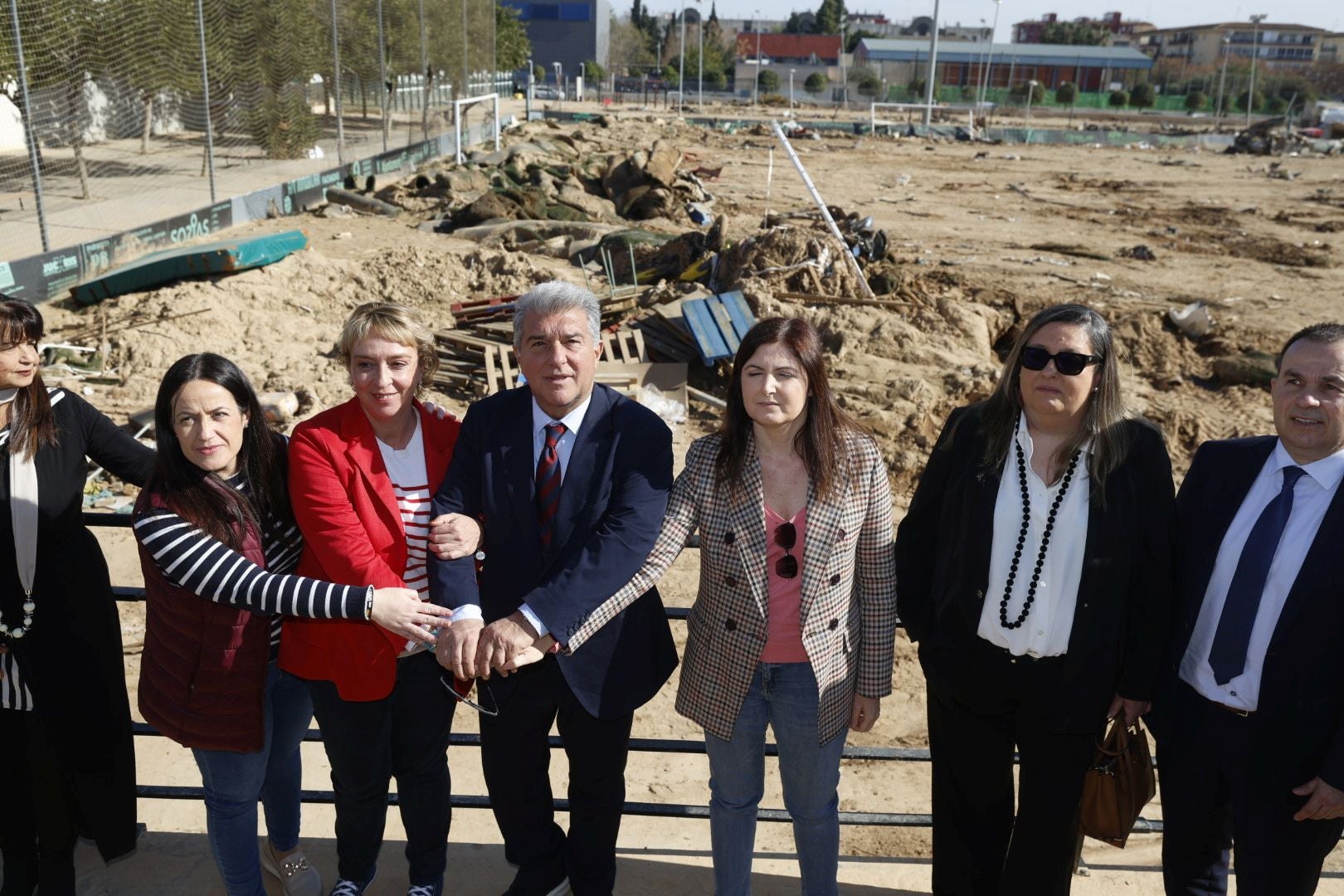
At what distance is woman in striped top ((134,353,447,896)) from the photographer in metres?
2.89

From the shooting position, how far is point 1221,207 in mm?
30312

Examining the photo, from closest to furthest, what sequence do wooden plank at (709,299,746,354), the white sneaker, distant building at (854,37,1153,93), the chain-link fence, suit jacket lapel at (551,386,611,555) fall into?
suit jacket lapel at (551,386,611,555)
the white sneaker
wooden plank at (709,299,746,354)
the chain-link fence
distant building at (854,37,1153,93)

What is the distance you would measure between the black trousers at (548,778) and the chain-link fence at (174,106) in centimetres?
1383

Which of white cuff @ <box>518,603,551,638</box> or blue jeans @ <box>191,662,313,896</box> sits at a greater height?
white cuff @ <box>518,603,551,638</box>

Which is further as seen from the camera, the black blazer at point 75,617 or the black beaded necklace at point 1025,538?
the black blazer at point 75,617

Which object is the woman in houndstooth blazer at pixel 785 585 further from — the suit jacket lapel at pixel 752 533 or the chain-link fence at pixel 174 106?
the chain-link fence at pixel 174 106

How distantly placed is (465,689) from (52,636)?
1.28 metres

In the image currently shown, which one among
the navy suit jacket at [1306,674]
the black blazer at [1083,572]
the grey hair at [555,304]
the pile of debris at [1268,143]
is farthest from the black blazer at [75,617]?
the pile of debris at [1268,143]

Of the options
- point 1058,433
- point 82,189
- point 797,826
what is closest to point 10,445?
point 797,826

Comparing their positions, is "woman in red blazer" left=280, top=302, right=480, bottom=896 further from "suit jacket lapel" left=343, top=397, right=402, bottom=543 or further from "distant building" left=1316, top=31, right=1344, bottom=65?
"distant building" left=1316, top=31, right=1344, bottom=65

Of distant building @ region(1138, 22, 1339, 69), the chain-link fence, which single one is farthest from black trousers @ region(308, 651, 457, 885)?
distant building @ region(1138, 22, 1339, 69)

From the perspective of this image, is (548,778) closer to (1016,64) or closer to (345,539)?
(345,539)

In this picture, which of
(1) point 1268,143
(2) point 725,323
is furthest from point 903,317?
(1) point 1268,143

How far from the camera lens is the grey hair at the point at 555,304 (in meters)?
2.99
